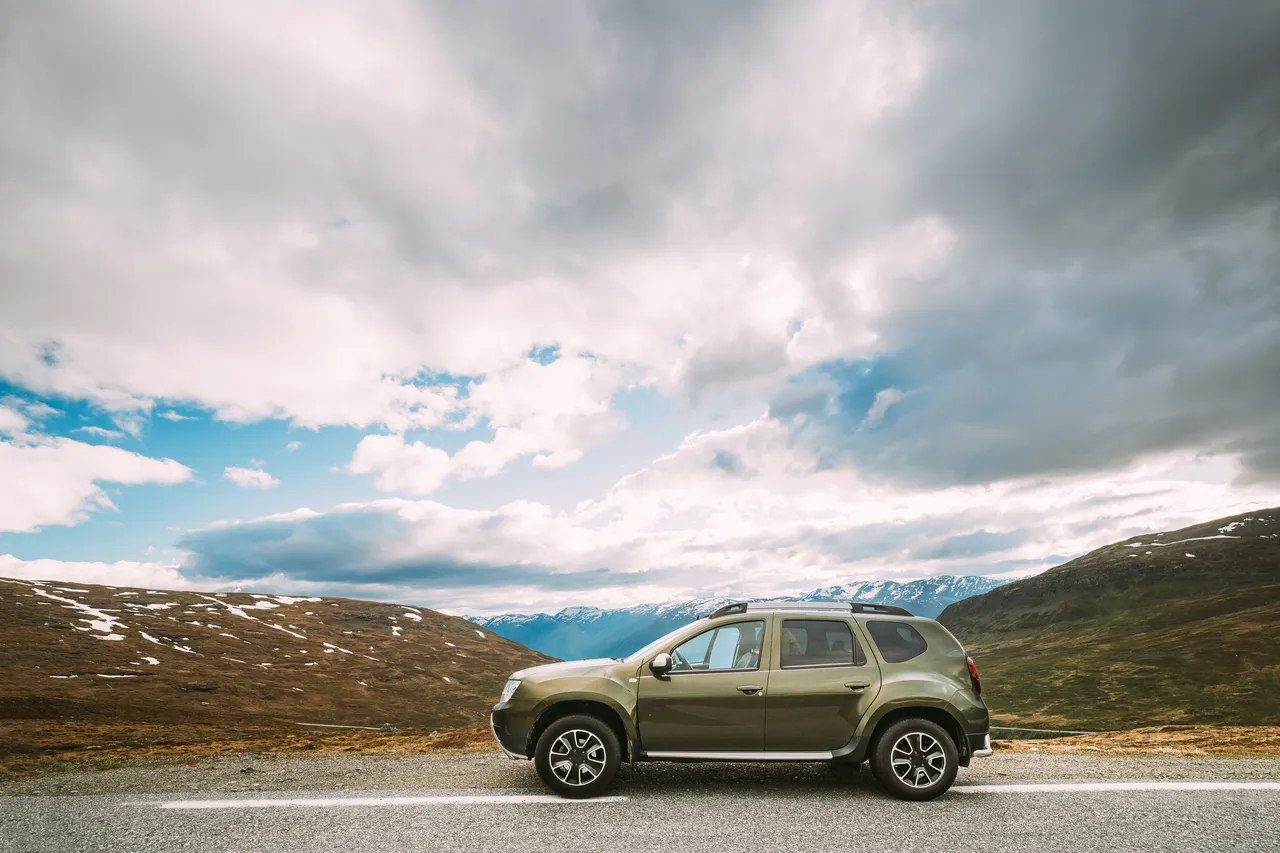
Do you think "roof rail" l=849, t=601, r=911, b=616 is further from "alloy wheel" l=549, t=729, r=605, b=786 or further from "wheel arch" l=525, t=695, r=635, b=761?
"alloy wheel" l=549, t=729, r=605, b=786

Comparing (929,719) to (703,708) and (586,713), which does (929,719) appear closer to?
(703,708)

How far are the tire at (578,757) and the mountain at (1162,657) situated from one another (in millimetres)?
102767

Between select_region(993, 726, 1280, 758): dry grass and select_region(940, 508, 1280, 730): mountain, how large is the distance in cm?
8875

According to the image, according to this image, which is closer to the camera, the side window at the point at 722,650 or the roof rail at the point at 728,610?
the side window at the point at 722,650

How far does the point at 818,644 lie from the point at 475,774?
541 centimetres

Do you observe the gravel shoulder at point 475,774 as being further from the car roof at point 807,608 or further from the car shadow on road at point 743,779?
the car roof at point 807,608

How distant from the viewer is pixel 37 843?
6836mm

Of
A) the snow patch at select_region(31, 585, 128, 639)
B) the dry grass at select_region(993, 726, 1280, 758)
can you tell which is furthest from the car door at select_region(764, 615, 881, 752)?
the snow patch at select_region(31, 585, 128, 639)

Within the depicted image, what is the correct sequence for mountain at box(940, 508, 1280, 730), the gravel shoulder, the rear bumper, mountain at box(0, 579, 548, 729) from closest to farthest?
the rear bumper, the gravel shoulder, mountain at box(0, 579, 548, 729), mountain at box(940, 508, 1280, 730)

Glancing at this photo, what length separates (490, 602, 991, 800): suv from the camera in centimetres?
850

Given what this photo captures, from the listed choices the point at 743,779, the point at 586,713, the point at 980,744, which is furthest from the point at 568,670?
the point at 980,744

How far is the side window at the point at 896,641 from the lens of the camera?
8922 mm

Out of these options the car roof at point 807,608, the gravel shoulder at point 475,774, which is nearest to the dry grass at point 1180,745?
the gravel shoulder at point 475,774

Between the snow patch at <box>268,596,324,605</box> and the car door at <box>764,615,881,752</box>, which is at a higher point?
the snow patch at <box>268,596,324,605</box>
